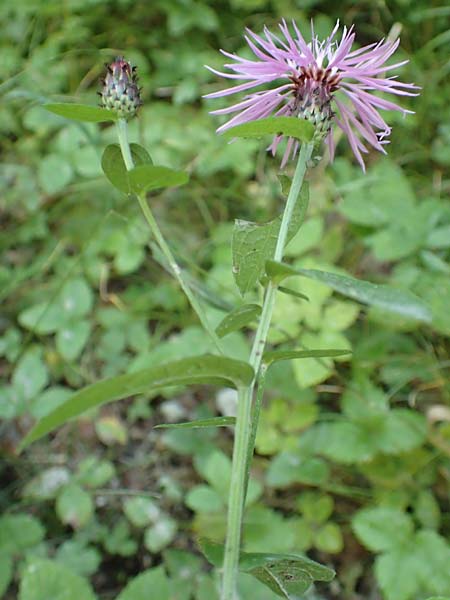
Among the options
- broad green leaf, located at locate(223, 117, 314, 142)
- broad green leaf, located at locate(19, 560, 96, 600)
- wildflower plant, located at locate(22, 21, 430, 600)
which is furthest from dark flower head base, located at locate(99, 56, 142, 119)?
broad green leaf, located at locate(19, 560, 96, 600)

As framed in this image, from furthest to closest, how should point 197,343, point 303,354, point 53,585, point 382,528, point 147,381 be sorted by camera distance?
1. point 197,343
2. point 382,528
3. point 53,585
4. point 303,354
5. point 147,381

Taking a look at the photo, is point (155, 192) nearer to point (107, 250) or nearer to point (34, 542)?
point (107, 250)

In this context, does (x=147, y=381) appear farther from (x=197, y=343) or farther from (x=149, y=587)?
(x=197, y=343)

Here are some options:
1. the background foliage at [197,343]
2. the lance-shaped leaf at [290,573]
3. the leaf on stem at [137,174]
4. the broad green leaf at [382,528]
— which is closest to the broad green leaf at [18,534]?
the background foliage at [197,343]

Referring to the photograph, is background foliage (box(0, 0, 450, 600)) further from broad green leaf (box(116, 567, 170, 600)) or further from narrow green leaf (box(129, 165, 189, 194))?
narrow green leaf (box(129, 165, 189, 194))

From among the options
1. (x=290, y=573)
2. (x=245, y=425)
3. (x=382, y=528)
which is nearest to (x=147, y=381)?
(x=245, y=425)

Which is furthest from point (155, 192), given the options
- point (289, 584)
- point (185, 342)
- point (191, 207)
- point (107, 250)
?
point (289, 584)

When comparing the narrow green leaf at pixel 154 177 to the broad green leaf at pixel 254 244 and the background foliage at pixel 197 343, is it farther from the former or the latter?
the background foliage at pixel 197 343

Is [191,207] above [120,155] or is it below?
below
